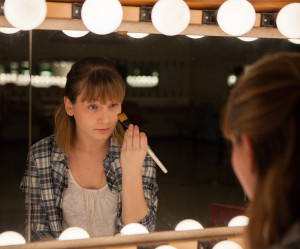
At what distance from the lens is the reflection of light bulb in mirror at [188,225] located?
84cm

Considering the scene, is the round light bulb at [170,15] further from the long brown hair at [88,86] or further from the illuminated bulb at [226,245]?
the illuminated bulb at [226,245]

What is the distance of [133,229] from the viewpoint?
79 centimetres

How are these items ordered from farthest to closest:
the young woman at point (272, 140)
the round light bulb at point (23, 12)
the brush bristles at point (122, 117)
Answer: the brush bristles at point (122, 117) < the round light bulb at point (23, 12) < the young woman at point (272, 140)

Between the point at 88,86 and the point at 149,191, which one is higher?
the point at 88,86

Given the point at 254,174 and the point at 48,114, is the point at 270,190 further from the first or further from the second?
the point at 48,114

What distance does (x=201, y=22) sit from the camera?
2.58 feet

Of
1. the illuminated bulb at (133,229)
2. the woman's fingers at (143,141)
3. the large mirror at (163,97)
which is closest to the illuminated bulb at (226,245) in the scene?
the large mirror at (163,97)

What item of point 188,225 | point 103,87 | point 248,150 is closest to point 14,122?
point 103,87

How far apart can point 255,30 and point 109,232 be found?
51cm

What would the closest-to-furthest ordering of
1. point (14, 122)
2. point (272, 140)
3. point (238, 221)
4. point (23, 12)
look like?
point (272, 140) → point (23, 12) → point (14, 122) → point (238, 221)

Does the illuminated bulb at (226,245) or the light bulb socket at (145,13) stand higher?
the light bulb socket at (145,13)

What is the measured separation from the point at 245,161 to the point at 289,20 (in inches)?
19.8

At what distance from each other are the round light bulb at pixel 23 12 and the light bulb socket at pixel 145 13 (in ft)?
0.60

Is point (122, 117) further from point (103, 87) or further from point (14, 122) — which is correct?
point (14, 122)
